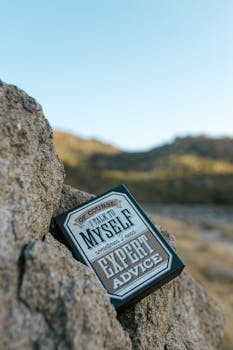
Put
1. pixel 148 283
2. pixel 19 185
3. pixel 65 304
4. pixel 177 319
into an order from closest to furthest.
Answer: pixel 65 304 → pixel 19 185 → pixel 148 283 → pixel 177 319

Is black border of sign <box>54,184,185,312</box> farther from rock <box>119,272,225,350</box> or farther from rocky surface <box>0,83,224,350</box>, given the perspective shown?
rock <box>119,272,225,350</box>

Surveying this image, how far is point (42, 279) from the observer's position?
367cm

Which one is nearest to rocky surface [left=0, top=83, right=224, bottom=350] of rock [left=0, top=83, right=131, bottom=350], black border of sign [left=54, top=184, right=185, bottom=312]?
rock [left=0, top=83, right=131, bottom=350]

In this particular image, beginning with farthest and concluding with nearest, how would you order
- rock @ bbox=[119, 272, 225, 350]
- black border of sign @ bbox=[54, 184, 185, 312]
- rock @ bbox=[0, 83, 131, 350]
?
rock @ bbox=[119, 272, 225, 350] → black border of sign @ bbox=[54, 184, 185, 312] → rock @ bbox=[0, 83, 131, 350]

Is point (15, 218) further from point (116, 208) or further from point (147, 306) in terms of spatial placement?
point (147, 306)

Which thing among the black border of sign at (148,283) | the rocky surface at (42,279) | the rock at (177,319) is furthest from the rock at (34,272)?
the rock at (177,319)

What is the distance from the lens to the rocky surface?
3439 millimetres

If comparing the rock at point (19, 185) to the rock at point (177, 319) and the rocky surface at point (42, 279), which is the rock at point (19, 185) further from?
the rock at point (177, 319)

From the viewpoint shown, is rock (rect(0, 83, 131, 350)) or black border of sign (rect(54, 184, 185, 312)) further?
black border of sign (rect(54, 184, 185, 312))

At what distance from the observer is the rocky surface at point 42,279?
11.3ft

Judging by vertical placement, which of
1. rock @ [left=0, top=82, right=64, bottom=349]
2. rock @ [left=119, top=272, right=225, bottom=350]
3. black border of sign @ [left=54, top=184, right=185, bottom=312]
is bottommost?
rock @ [left=119, top=272, right=225, bottom=350]

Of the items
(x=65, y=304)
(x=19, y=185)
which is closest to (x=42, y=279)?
(x=65, y=304)

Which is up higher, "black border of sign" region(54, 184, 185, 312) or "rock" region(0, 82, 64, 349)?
"rock" region(0, 82, 64, 349)

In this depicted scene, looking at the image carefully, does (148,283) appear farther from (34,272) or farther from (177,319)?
(177,319)
